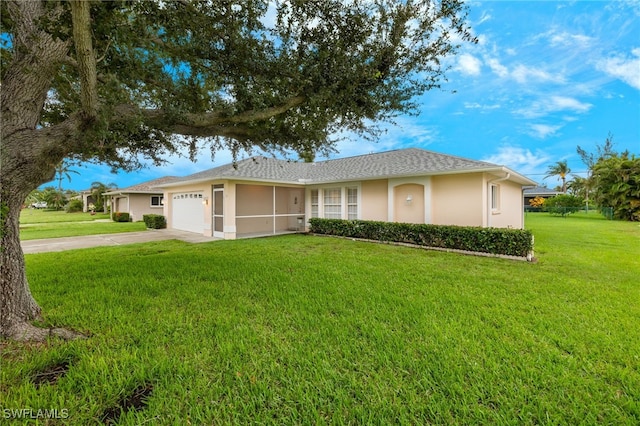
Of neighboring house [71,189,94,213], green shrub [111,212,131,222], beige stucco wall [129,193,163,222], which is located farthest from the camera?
neighboring house [71,189,94,213]

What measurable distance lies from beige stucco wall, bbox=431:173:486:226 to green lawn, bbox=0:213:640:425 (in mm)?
4442

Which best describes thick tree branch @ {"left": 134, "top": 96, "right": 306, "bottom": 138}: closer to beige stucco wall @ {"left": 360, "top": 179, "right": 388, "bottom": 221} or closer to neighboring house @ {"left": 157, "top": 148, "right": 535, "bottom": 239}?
neighboring house @ {"left": 157, "top": 148, "right": 535, "bottom": 239}

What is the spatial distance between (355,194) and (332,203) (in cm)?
154

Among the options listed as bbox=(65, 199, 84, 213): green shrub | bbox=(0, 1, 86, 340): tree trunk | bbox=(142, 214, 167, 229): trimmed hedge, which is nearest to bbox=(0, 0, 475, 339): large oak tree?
bbox=(0, 1, 86, 340): tree trunk

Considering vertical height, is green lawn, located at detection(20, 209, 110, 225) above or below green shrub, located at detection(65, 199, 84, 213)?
below

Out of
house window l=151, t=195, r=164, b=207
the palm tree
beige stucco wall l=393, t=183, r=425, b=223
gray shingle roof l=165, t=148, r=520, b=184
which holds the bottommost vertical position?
beige stucco wall l=393, t=183, r=425, b=223

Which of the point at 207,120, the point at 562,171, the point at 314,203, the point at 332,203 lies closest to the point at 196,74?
the point at 207,120

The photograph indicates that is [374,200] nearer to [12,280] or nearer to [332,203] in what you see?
[332,203]

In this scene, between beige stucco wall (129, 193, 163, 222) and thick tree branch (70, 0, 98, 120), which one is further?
beige stucco wall (129, 193, 163, 222)

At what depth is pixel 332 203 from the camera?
14992 mm

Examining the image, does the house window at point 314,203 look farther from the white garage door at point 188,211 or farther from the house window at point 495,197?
the house window at point 495,197

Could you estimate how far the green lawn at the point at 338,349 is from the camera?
7.57 feet

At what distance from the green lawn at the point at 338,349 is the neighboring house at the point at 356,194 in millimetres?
4864

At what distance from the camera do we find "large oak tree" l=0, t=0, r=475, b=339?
10.9ft
